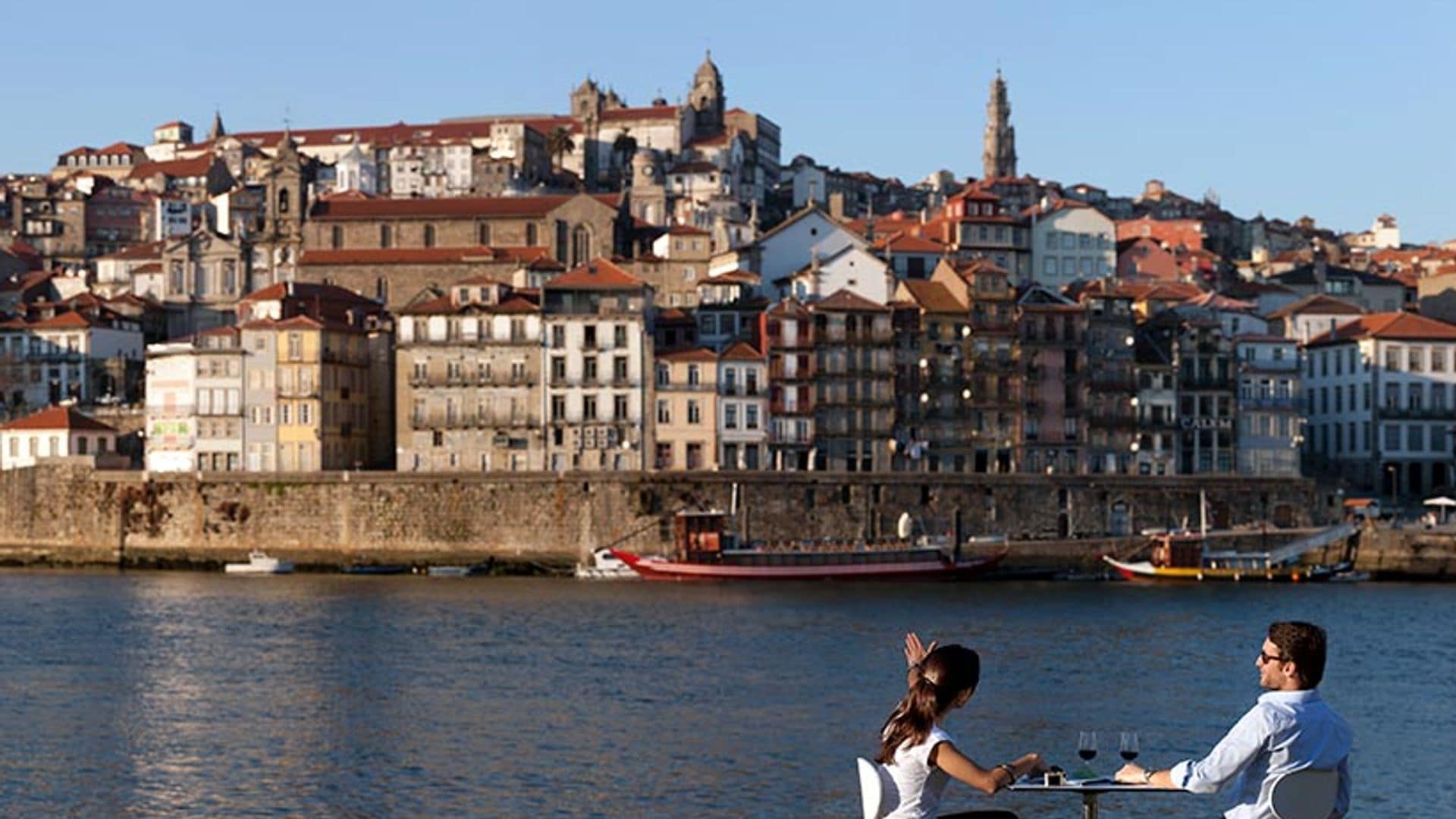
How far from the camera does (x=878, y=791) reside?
11.3 metres

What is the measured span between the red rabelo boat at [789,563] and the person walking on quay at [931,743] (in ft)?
226

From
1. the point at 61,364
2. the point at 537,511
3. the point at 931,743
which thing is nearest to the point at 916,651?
the point at 931,743

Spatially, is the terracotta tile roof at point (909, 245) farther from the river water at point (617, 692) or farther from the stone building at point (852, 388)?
the river water at point (617, 692)

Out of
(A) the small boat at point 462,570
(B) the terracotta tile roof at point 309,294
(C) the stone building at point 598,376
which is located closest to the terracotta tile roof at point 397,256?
(B) the terracotta tile roof at point 309,294

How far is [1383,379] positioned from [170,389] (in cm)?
5102

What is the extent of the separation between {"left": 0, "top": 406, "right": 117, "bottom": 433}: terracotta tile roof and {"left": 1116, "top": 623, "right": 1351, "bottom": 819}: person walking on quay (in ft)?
288

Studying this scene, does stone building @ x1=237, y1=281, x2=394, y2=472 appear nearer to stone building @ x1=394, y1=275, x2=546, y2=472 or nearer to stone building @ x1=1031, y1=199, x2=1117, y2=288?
stone building @ x1=394, y1=275, x2=546, y2=472

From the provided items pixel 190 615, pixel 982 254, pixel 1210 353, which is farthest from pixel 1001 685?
pixel 982 254

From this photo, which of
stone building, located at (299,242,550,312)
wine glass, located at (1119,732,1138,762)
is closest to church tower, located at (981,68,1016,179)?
stone building, located at (299,242,550,312)

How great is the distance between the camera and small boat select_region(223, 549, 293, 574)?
83.2 metres

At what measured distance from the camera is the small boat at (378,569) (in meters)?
83.6

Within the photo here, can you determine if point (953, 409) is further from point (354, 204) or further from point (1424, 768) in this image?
point (1424, 768)

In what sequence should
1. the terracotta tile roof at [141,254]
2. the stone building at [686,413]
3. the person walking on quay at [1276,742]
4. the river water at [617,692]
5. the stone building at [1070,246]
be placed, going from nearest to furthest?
the person walking on quay at [1276,742], the river water at [617,692], the stone building at [686,413], the stone building at [1070,246], the terracotta tile roof at [141,254]

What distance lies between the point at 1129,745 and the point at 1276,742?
1136 mm
